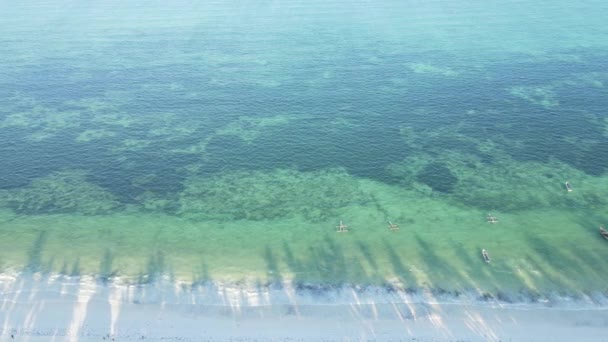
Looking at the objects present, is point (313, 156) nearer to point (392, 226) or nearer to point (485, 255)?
point (392, 226)

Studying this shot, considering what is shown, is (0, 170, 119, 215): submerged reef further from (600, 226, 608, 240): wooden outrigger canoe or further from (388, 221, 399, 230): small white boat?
(600, 226, 608, 240): wooden outrigger canoe

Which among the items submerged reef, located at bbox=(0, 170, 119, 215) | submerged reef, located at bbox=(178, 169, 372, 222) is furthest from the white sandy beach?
submerged reef, located at bbox=(0, 170, 119, 215)

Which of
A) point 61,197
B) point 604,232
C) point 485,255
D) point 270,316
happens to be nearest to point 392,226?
point 485,255

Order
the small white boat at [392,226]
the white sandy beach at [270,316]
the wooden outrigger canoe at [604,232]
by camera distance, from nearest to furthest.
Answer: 1. the white sandy beach at [270,316]
2. the wooden outrigger canoe at [604,232]
3. the small white boat at [392,226]

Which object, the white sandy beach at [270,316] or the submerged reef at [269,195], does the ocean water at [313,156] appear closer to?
the submerged reef at [269,195]

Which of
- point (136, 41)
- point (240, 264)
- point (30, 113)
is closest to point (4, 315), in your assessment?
point (240, 264)

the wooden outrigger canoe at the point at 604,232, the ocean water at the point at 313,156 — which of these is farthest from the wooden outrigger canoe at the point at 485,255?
the wooden outrigger canoe at the point at 604,232
